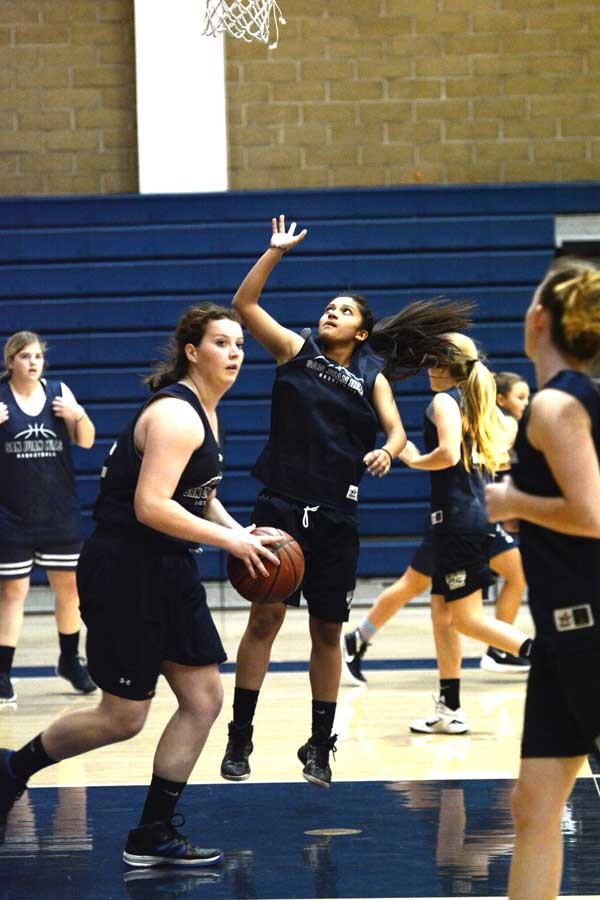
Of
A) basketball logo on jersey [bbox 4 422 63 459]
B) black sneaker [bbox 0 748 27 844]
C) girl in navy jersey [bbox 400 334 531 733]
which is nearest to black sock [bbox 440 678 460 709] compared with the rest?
girl in navy jersey [bbox 400 334 531 733]

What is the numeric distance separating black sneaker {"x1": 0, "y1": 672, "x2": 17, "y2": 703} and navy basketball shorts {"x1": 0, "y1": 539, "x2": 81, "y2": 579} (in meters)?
0.47

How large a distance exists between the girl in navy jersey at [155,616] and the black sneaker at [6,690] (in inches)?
96.4

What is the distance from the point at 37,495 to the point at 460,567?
6.96ft

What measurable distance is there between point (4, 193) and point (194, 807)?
651cm

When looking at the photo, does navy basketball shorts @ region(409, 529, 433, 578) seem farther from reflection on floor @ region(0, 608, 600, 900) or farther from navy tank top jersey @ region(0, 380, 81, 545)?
navy tank top jersey @ region(0, 380, 81, 545)

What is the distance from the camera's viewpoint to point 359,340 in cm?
479

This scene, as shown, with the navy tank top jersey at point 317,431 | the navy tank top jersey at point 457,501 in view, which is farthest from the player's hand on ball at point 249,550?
the navy tank top jersey at point 457,501

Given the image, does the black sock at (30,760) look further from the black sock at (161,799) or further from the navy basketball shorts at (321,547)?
the navy basketball shorts at (321,547)

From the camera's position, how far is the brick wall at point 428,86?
32.5 ft

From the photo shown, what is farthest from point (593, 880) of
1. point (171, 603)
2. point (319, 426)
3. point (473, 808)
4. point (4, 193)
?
point (4, 193)

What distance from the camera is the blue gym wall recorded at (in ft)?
32.3

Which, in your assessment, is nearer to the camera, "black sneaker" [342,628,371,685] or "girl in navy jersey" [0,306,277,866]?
"girl in navy jersey" [0,306,277,866]

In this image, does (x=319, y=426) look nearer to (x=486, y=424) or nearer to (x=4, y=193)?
(x=486, y=424)

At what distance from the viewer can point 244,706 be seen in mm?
4535
